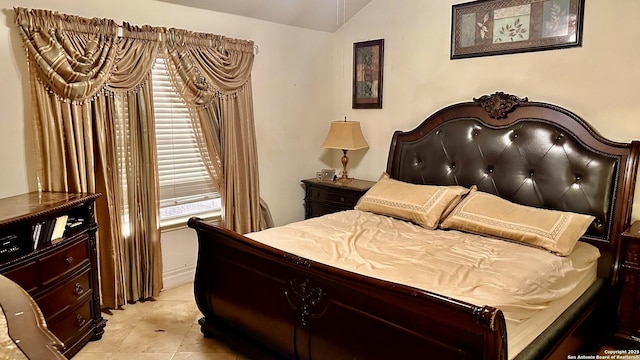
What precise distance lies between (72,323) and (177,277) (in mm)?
1148

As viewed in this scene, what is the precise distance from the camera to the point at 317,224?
3.07 meters

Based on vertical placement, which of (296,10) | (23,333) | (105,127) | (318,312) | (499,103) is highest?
(296,10)

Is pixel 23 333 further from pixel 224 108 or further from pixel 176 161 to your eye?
pixel 224 108

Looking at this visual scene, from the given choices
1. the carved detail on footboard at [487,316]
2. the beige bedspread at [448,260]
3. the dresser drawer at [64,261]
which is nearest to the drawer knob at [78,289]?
the dresser drawer at [64,261]

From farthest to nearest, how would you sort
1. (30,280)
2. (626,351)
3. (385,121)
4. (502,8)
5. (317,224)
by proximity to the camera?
(385,121) < (502,8) < (317,224) < (626,351) < (30,280)

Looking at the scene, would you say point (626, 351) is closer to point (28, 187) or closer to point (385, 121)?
point (385, 121)

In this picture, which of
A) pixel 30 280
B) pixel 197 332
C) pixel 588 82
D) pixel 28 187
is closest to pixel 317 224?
pixel 197 332

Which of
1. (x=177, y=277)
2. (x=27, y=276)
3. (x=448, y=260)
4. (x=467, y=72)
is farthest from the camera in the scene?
(x=177, y=277)

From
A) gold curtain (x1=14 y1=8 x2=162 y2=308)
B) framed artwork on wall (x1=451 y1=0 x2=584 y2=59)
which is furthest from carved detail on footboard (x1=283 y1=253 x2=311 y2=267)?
framed artwork on wall (x1=451 y1=0 x2=584 y2=59)

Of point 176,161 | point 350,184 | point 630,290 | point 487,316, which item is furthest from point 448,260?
point 176,161

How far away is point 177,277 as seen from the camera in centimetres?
368

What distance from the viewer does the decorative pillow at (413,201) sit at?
311 cm

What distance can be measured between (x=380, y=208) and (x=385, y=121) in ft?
3.73

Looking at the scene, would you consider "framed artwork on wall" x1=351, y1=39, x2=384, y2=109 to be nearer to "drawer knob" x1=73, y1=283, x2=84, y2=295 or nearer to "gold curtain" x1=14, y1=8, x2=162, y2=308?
"gold curtain" x1=14, y1=8, x2=162, y2=308
